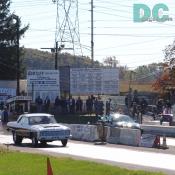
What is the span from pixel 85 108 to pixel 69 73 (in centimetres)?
934

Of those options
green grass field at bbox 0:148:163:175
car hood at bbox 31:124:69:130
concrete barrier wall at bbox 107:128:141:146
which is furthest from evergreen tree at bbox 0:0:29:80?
green grass field at bbox 0:148:163:175

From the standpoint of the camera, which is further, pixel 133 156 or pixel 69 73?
pixel 69 73

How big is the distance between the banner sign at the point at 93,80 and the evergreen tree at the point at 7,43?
62.4ft

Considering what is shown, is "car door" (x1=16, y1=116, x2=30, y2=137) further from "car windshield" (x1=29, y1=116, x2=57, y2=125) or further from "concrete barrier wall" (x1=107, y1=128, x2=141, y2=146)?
"concrete barrier wall" (x1=107, y1=128, x2=141, y2=146)

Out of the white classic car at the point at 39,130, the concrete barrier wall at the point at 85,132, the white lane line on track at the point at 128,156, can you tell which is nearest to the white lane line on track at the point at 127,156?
the white lane line on track at the point at 128,156

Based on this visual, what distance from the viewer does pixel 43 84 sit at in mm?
63031

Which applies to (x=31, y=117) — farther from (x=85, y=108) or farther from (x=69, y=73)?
(x=69, y=73)

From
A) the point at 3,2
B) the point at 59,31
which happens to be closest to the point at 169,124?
the point at 59,31

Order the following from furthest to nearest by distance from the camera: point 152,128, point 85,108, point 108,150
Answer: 1. point 85,108
2. point 152,128
3. point 108,150

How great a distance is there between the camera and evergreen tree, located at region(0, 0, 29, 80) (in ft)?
272

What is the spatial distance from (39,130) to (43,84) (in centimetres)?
3263

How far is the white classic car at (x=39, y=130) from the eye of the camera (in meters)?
30.6

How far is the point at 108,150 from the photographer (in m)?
28.3

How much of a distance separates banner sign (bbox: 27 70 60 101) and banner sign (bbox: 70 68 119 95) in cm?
212
